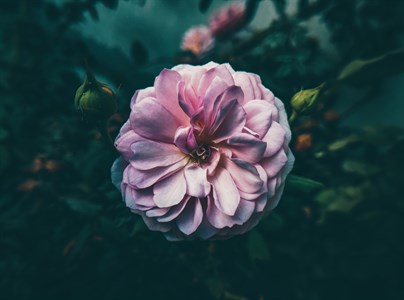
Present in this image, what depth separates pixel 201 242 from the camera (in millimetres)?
878

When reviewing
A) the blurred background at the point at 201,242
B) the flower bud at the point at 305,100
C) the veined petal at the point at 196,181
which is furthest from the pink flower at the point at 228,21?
the veined petal at the point at 196,181

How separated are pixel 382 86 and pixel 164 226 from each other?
1360 mm

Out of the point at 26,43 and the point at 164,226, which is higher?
the point at 26,43

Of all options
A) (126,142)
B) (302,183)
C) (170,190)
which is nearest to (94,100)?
(126,142)

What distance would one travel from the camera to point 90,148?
3.04 feet

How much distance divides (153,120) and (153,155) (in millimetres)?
59

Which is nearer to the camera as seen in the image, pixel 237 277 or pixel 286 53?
pixel 286 53

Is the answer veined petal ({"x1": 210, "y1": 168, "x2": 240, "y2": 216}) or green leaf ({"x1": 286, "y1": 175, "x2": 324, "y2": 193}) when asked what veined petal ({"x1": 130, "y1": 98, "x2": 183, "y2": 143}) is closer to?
veined petal ({"x1": 210, "y1": 168, "x2": 240, "y2": 216})

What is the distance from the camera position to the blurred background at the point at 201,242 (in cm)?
92

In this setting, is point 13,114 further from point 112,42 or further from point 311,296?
point 311,296

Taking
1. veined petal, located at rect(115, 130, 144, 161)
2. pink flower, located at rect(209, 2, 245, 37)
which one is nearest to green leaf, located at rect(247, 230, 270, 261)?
veined petal, located at rect(115, 130, 144, 161)

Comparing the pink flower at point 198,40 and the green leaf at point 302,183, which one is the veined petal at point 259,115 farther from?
the pink flower at point 198,40

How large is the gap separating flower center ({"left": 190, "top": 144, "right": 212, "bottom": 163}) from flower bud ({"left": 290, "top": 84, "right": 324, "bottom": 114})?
18 centimetres

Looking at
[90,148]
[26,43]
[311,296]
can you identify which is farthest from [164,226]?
[26,43]
